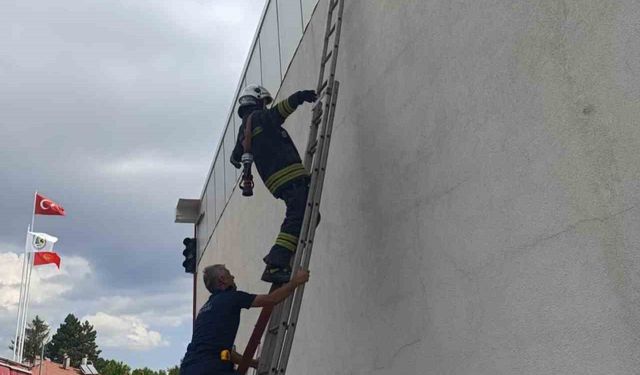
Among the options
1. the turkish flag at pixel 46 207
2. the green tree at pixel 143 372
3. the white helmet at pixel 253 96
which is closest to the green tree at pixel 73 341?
the green tree at pixel 143 372

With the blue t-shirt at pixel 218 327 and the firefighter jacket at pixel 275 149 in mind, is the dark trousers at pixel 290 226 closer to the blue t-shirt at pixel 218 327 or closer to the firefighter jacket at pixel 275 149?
the firefighter jacket at pixel 275 149

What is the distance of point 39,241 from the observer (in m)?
21.4

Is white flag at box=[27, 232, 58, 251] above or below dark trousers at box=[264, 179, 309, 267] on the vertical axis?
above

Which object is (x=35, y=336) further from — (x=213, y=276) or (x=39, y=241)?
(x=213, y=276)

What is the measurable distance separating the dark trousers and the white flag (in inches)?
757

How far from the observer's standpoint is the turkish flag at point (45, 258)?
21250mm

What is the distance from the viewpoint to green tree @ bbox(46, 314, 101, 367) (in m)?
68.5

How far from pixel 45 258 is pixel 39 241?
0.62 meters

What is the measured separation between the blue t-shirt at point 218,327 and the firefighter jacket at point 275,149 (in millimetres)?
954

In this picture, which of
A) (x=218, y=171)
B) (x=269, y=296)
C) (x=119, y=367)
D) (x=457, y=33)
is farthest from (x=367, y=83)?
(x=119, y=367)

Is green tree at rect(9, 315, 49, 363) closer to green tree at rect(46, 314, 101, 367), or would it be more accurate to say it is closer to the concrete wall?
green tree at rect(46, 314, 101, 367)

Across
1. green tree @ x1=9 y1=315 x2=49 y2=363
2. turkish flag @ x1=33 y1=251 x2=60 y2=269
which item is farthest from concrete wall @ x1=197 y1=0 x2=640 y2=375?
green tree @ x1=9 y1=315 x2=49 y2=363

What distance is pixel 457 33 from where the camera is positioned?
315 centimetres

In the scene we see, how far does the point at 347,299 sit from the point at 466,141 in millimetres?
1855
